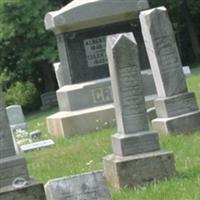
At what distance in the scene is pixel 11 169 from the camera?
821 centimetres

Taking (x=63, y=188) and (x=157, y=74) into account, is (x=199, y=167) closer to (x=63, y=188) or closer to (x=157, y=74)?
(x=63, y=188)

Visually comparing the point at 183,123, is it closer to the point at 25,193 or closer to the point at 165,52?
the point at 165,52

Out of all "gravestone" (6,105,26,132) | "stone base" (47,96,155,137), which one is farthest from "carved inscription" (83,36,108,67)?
"gravestone" (6,105,26,132)

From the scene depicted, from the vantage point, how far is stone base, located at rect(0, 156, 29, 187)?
26.8 feet

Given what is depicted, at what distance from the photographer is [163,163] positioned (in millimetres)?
8945

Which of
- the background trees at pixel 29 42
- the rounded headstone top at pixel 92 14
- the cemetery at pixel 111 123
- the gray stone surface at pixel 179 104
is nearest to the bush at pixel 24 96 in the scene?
the background trees at pixel 29 42

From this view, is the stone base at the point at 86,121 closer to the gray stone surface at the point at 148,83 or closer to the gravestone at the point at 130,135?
the gray stone surface at the point at 148,83

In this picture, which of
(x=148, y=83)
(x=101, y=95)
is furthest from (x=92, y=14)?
(x=148, y=83)

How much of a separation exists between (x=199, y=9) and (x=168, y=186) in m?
39.4

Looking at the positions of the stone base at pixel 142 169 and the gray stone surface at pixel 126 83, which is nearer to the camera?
the stone base at pixel 142 169

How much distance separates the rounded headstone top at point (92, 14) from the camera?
16375 mm

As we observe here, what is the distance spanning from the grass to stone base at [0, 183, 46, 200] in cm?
88

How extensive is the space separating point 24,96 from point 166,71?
25934 mm

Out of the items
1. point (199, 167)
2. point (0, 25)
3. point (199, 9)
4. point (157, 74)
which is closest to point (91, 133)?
point (157, 74)
